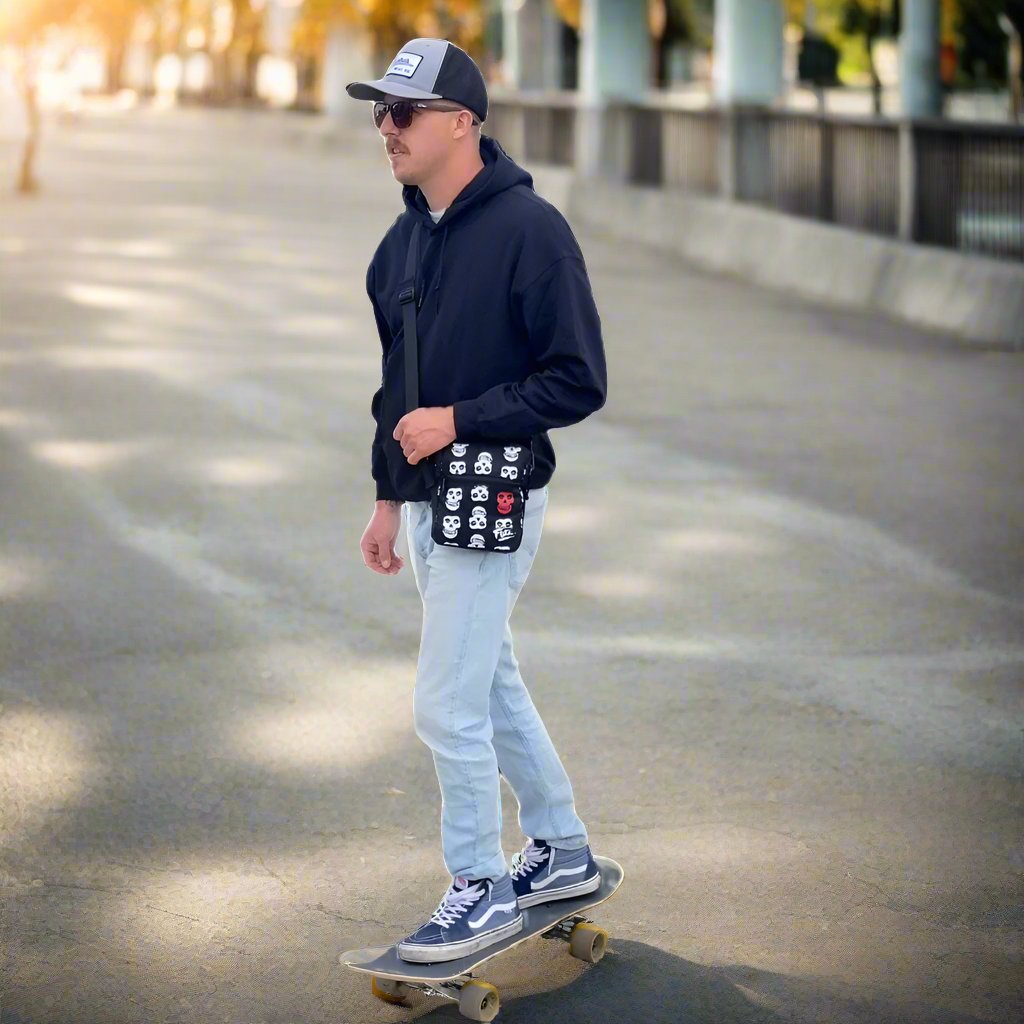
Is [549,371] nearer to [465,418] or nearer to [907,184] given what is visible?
[465,418]

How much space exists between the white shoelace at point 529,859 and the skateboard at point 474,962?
10cm

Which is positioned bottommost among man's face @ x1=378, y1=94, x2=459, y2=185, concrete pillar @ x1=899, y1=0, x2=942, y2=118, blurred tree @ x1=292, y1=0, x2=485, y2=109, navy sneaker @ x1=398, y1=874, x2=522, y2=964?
navy sneaker @ x1=398, y1=874, x2=522, y2=964

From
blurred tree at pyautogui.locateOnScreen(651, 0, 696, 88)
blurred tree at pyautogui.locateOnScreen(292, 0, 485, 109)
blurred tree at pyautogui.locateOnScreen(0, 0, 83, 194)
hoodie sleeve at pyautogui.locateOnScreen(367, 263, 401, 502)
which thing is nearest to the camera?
hoodie sleeve at pyautogui.locateOnScreen(367, 263, 401, 502)

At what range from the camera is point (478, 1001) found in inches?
158

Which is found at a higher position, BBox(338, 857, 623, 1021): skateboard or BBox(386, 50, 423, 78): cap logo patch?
BBox(386, 50, 423, 78): cap logo patch

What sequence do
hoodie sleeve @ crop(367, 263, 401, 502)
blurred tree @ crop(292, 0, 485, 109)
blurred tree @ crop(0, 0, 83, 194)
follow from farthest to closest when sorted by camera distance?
1. blurred tree @ crop(292, 0, 485, 109)
2. blurred tree @ crop(0, 0, 83, 194)
3. hoodie sleeve @ crop(367, 263, 401, 502)

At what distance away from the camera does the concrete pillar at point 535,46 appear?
35438mm

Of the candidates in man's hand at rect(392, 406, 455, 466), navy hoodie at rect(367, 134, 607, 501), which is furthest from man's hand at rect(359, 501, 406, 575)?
man's hand at rect(392, 406, 455, 466)

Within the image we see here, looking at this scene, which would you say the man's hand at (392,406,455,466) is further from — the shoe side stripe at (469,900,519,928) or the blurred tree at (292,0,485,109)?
the blurred tree at (292,0,485,109)

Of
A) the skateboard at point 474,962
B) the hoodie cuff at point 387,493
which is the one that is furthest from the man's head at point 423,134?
the skateboard at point 474,962

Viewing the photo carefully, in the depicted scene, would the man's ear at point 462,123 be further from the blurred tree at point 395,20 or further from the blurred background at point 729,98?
the blurred tree at point 395,20

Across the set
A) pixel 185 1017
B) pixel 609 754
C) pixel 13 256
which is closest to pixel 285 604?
pixel 609 754

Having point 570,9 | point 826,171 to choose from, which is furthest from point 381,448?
point 570,9

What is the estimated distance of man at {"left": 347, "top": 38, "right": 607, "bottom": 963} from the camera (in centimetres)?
398
